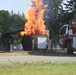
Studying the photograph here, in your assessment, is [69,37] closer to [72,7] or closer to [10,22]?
[72,7]

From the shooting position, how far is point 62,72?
13.2m

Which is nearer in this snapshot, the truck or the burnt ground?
the burnt ground

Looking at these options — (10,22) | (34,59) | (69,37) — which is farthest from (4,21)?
(34,59)

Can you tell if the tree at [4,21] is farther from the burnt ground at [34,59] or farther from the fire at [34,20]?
the burnt ground at [34,59]

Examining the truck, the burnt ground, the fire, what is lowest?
the burnt ground

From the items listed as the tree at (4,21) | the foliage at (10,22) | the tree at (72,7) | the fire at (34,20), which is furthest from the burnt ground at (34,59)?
the foliage at (10,22)

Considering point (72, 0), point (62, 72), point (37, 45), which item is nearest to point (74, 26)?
point (37, 45)

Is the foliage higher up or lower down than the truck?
higher up

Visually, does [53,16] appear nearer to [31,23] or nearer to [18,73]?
[31,23]

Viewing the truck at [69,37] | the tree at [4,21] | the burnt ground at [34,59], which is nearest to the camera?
the burnt ground at [34,59]

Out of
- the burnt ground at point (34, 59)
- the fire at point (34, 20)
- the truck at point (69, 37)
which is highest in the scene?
the fire at point (34, 20)

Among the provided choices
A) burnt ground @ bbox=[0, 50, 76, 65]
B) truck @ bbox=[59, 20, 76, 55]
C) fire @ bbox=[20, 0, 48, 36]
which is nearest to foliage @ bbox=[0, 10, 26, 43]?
fire @ bbox=[20, 0, 48, 36]

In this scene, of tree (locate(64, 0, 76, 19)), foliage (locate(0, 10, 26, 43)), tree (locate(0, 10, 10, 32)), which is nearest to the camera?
tree (locate(64, 0, 76, 19))

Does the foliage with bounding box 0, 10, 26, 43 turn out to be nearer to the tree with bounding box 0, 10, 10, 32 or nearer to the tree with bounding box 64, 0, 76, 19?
the tree with bounding box 0, 10, 10, 32
